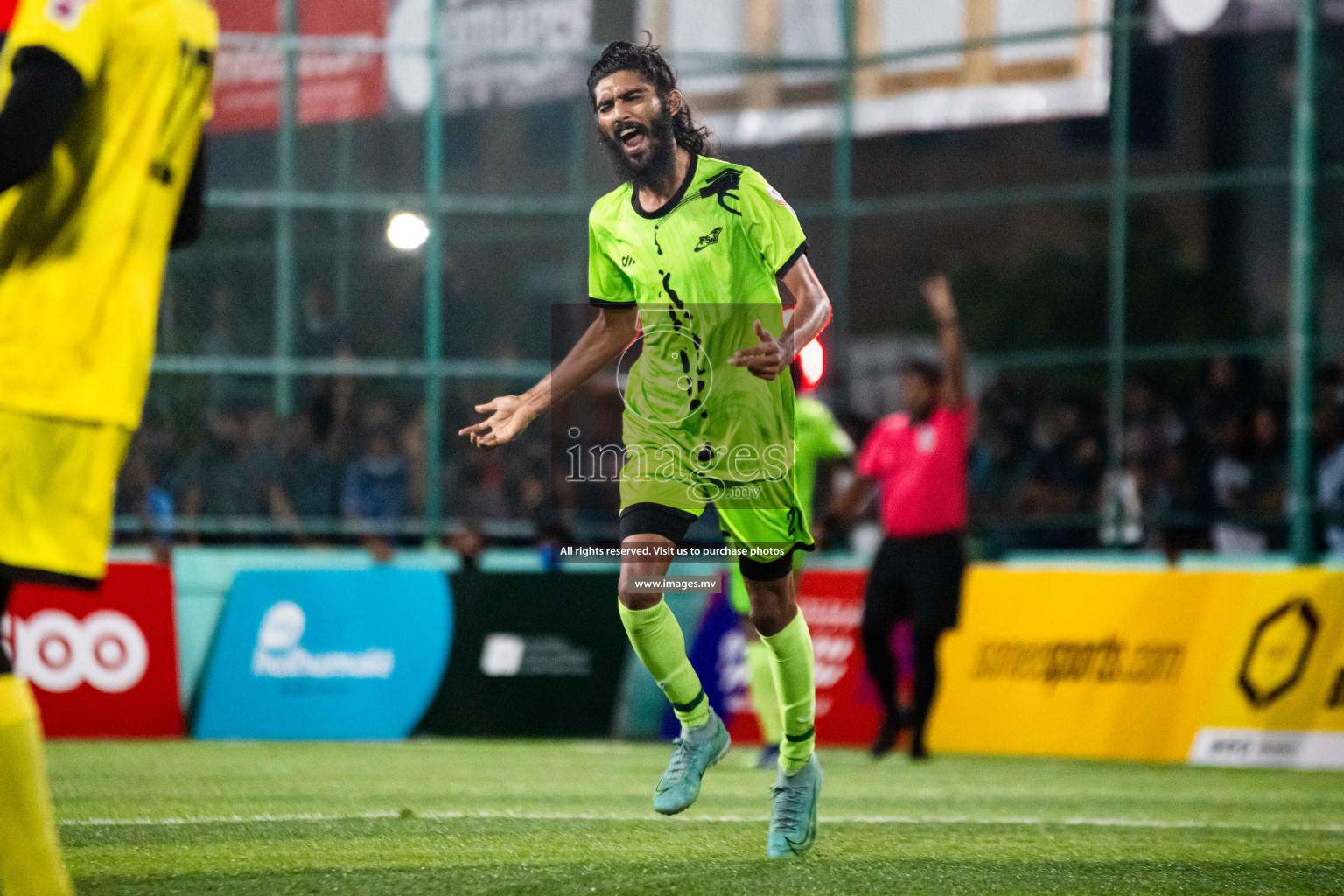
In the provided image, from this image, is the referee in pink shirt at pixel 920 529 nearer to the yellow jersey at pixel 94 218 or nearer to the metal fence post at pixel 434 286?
the metal fence post at pixel 434 286

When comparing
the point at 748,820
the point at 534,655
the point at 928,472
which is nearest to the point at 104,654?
the point at 534,655

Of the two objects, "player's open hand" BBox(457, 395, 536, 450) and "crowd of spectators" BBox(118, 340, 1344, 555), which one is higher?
"player's open hand" BBox(457, 395, 536, 450)

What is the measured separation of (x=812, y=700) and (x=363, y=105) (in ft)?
37.8

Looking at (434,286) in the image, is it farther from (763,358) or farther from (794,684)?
(763,358)

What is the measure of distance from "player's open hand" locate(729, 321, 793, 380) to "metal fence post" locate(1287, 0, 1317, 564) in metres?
7.85

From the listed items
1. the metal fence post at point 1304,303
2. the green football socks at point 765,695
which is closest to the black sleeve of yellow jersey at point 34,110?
the green football socks at point 765,695

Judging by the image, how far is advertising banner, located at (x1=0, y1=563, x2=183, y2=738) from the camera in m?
11.8

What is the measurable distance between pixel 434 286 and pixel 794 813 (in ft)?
36.1

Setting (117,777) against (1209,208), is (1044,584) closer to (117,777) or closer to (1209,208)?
(117,777)

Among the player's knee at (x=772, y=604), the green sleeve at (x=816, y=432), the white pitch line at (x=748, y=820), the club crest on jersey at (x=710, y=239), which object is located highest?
the club crest on jersey at (x=710, y=239)

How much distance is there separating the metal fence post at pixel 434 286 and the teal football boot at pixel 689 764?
9583 millimetres

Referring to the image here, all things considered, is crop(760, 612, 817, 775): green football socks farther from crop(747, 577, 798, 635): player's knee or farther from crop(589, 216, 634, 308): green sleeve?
crop(589, 216, 634, 308): green sleeve

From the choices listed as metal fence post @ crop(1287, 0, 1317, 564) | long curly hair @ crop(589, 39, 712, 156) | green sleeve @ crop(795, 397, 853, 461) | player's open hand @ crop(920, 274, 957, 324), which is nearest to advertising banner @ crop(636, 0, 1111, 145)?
metal fence post @ crop(1287, 0, 1317, 564)

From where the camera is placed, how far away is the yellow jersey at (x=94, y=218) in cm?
354
